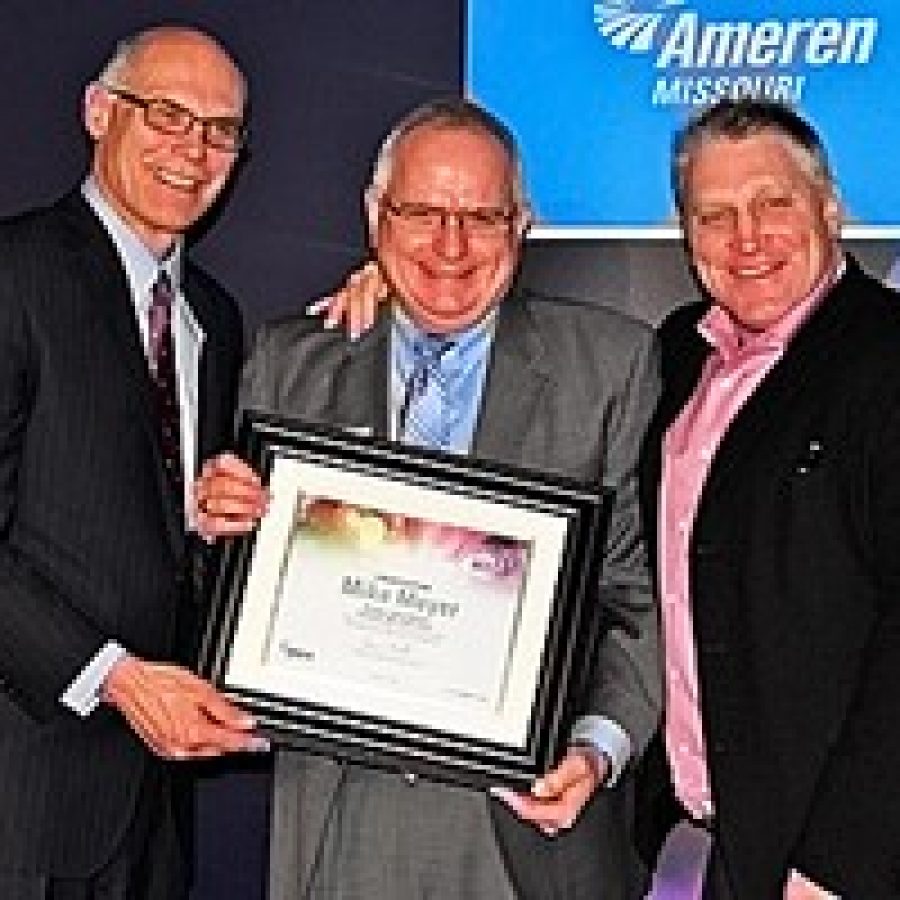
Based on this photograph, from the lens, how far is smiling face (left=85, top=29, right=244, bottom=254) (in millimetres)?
2533

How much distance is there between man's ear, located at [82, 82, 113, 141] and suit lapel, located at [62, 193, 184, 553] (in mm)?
164

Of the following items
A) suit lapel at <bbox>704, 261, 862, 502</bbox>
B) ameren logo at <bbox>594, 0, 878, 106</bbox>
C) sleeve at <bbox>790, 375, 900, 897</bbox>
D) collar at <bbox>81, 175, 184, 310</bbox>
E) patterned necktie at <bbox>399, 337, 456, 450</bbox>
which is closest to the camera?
sleeve at <bbox>790, 375, 900, 897</bbox>

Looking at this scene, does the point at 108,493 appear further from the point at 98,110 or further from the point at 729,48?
the point at 729,48

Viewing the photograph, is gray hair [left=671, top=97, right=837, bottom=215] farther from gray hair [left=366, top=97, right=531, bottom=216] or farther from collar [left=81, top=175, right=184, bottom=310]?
collar [left=81, top=175, right=184, bottom=310]

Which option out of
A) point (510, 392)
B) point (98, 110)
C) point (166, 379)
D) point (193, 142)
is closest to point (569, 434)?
point (510, 392)

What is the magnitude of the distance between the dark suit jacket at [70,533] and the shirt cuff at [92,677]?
0.01 meters

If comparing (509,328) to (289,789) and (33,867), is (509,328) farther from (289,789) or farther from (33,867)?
(33,867)

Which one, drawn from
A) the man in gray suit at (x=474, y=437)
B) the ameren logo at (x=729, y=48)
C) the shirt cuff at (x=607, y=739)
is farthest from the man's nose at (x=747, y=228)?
the ameren logo at (x=729, y=48)

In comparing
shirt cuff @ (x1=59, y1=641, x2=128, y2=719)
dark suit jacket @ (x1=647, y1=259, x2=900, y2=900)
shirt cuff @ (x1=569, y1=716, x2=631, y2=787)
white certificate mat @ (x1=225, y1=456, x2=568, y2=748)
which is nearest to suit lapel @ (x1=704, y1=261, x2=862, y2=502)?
dark suit jacket @ (x1=647, y1=259, x2=900, y2=900)

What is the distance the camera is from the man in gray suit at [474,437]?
2355mm

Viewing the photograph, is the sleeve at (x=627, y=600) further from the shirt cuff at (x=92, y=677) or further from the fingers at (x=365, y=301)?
the shirt cuff at (x=92, y=677)

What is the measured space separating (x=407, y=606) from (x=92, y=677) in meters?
0.38

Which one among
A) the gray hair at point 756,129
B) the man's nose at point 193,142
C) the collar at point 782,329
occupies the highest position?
the gray hair at point 756,129

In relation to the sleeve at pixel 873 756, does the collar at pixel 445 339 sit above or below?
above
